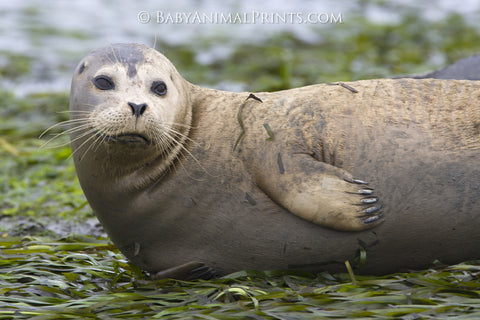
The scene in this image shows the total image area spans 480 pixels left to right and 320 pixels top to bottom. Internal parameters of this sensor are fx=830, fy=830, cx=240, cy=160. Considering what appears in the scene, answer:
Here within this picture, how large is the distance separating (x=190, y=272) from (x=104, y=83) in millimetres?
1072

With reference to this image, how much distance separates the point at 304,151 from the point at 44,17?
35.1 feet

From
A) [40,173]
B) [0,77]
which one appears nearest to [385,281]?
[40,173]

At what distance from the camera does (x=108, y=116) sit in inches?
156

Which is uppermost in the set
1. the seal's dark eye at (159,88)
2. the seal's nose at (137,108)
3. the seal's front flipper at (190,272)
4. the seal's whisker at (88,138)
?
the seal's dark eye at (159,88)

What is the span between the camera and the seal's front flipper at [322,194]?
157 inches

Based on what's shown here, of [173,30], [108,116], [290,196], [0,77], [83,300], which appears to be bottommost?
[83,300]

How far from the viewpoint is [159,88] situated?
13.9ft

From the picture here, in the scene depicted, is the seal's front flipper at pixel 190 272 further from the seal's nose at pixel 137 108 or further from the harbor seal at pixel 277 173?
the seal's nose at pixel 137 108

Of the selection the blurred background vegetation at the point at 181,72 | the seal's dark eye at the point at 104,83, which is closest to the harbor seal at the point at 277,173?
the seal's dark eye at the point at 104,83

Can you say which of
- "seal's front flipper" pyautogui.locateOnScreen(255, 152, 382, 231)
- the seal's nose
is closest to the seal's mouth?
the seal's nose

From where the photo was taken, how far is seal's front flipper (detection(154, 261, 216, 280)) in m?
4.31

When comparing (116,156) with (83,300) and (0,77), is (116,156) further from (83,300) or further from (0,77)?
(0,77)

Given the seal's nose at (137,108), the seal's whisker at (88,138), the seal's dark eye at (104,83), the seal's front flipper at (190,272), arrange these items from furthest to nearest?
the seal's front flipper at (190,272) < the seal's dark eye at (104,83) < the seal's whisker at (88,138) < the seal's nose at (137,108)

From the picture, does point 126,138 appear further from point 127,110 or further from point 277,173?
point 277,173
